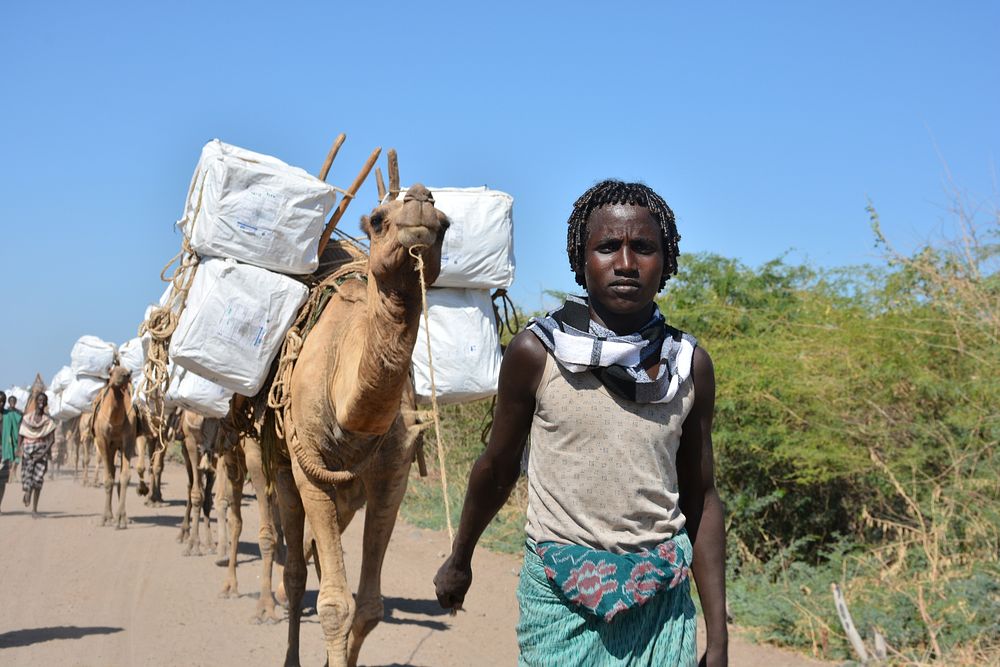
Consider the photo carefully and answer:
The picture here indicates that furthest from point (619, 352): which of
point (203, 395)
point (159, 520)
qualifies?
point (159, 520)

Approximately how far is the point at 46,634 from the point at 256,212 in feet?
14.6

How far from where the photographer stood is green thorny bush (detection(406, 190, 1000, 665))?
7500 millimetres

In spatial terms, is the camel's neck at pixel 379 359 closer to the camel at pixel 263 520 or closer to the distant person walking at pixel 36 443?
the camel at pixel 263 520

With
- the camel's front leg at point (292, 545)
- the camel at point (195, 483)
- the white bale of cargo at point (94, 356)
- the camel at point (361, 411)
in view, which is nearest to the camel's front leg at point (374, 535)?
the camel at point (361, 411)

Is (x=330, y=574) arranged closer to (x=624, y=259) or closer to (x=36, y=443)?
(x=624, y=259)

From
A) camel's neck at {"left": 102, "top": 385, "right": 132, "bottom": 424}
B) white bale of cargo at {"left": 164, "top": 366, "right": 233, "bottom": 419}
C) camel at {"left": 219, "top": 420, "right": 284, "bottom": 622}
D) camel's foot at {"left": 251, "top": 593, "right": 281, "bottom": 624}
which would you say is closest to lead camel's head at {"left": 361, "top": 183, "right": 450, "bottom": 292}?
white bale of cargo at {"left": 164, "top": 366, "right": 233, "bottom": 419}

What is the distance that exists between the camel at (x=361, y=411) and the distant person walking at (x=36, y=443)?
547 inches

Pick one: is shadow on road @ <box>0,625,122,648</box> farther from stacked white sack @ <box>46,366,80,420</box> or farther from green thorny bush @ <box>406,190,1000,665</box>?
stacked white sack @ <box>46,366,80,420</box>

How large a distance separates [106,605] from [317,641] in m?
2.86

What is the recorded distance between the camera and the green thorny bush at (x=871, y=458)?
24.6 feet

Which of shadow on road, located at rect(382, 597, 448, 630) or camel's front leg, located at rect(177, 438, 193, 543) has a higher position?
camel's front leg, located at rect(177, 438, 193, 543)

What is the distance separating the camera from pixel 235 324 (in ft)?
21.5

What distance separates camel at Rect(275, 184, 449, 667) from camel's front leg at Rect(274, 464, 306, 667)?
58 centimetres

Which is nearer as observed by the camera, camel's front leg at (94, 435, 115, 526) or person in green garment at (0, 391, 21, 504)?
person in green garment at (0, 391, 21, 504)
